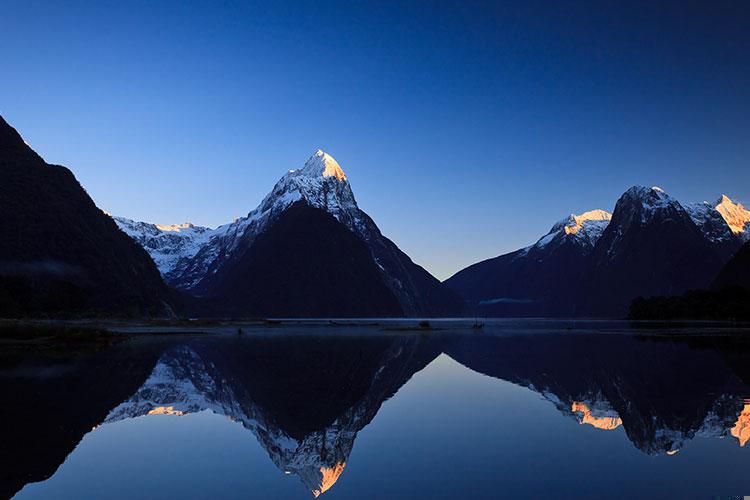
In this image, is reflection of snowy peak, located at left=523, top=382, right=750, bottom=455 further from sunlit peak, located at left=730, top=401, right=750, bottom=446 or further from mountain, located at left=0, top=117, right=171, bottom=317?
mountain, located at left=0, top=117, right=171, bottom=317

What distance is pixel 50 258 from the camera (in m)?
162

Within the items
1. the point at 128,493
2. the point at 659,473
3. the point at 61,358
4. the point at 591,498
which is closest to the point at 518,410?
the point at 659,473

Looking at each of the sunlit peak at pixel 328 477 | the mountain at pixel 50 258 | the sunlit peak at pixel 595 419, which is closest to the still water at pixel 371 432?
the sunlit peak at pixel 328 477

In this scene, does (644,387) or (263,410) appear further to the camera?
(644,387)

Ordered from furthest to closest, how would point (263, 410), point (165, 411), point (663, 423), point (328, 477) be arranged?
point (165, 411) < point (263, 410) < point (663, 423) < point (328, 477)

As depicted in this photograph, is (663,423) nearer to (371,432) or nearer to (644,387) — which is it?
(644,387)

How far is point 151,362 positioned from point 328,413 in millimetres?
29568

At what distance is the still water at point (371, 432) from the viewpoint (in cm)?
1648

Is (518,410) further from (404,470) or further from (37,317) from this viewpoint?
(37,317)

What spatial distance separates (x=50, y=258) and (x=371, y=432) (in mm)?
164245

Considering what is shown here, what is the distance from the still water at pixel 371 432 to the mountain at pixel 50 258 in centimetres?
10843

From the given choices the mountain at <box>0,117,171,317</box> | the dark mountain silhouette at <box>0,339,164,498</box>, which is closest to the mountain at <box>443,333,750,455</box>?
the dark mountain silhouette at <box>0,339,164,498</box>

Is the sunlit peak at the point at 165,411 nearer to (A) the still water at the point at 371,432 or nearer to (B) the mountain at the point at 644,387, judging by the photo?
(A) the still water at the point at 371,432

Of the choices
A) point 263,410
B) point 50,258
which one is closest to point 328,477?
point 263,410
